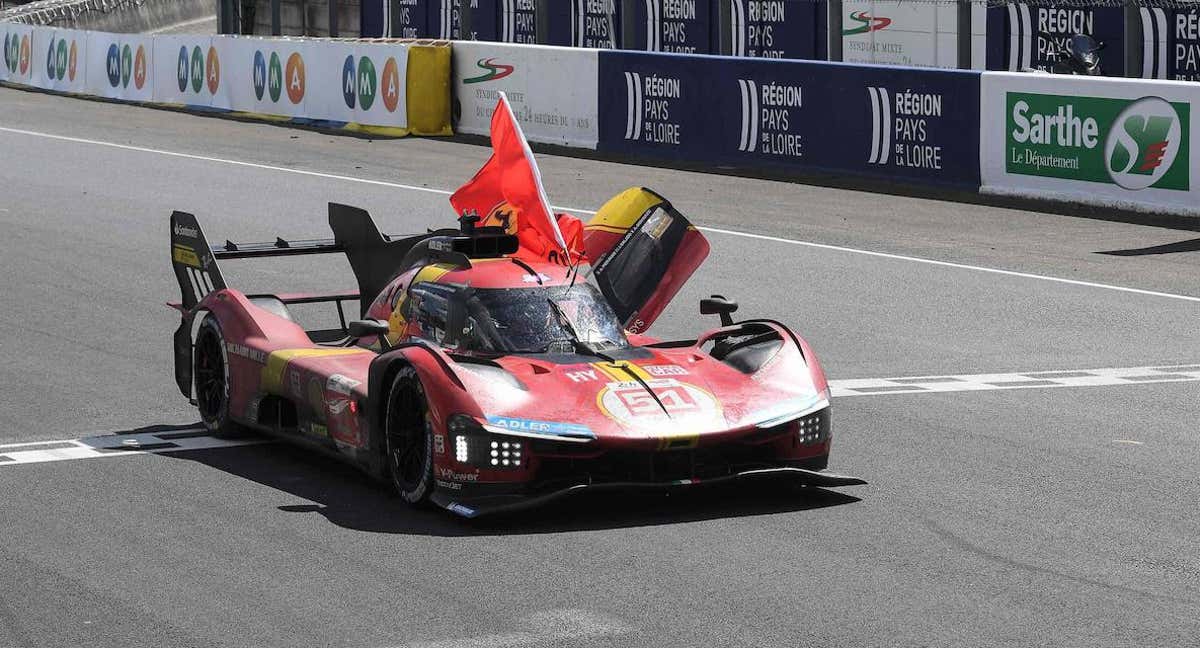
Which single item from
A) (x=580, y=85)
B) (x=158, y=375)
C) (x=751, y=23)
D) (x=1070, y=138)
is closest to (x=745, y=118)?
(x=580, y=85)

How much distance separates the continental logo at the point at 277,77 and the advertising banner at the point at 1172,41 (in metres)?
15.0

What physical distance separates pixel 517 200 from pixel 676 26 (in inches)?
1009

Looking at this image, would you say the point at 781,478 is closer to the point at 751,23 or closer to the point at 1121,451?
the point at 1121,451

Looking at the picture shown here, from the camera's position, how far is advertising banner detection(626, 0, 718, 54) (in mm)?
36250

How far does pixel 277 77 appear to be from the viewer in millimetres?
36062

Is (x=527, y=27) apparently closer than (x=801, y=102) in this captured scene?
No

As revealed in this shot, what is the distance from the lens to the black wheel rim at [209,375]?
11508 millimetres

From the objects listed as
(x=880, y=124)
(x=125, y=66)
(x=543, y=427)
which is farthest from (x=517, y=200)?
(x=125, y=66)

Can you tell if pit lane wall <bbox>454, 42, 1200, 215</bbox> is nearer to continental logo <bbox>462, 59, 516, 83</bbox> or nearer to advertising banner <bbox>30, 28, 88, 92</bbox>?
continental logo <bbox>462, 59, 516, 83</bbox>

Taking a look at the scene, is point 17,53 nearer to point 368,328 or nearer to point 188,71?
point 188,71

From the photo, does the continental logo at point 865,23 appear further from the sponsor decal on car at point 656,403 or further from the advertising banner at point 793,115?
the sponsor decal on car at point 656,403

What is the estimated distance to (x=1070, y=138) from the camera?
73.0 feet

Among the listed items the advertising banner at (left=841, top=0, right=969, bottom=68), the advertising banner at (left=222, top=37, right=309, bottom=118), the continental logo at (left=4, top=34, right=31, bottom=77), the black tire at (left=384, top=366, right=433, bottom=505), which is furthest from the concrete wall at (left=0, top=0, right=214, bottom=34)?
the black tire at (left=384, top=366, right=433, bottom=505)

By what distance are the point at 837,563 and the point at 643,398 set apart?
1338 millimetres
